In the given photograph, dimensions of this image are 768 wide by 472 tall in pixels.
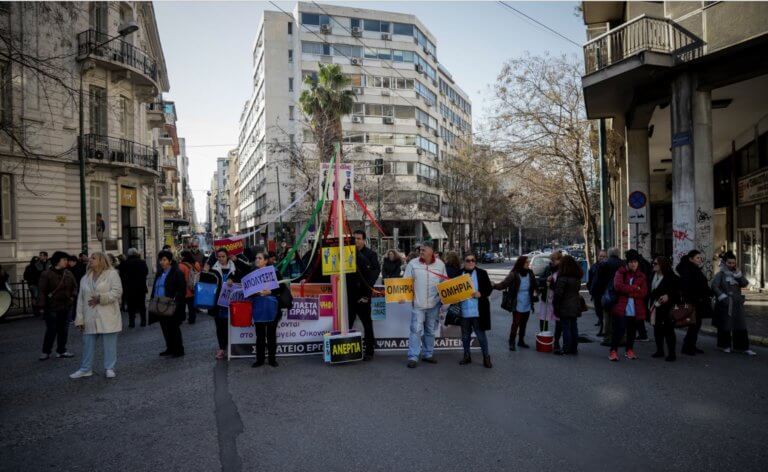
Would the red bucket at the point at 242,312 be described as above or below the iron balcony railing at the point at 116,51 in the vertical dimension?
below

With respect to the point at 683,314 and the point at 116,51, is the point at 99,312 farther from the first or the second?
the point at 116,51

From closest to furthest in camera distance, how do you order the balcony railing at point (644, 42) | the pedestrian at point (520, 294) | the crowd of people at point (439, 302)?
the crowd of people at point (439, 302)
the pedestrian at point (520, 294)
the balcony railing at point (644, 42)

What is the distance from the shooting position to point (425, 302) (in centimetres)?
804

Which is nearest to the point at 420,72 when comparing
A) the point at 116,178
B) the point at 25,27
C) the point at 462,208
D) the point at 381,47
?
the point at 381,47

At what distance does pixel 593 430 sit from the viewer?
5086 mm

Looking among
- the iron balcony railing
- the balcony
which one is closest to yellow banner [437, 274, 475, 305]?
the iron balcony railing

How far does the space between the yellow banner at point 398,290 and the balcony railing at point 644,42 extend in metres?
9.42

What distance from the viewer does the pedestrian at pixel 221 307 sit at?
866 centimetres

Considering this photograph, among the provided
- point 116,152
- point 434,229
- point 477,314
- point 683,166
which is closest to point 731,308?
point 477,314

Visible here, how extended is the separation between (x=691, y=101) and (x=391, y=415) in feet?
39.6

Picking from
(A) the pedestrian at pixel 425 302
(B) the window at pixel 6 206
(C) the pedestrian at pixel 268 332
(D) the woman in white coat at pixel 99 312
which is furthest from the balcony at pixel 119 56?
(A) the pedestrian at pixel 425 302

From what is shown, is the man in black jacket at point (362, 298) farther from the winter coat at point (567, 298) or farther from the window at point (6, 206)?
the window at point (6, 206)

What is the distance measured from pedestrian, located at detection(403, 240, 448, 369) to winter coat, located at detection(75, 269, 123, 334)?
425 centimetres

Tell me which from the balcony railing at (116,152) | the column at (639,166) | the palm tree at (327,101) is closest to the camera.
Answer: the column at (639,166)
